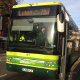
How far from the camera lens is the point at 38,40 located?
491cm

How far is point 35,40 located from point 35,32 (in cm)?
34

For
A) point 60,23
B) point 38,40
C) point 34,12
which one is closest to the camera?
point 60,23

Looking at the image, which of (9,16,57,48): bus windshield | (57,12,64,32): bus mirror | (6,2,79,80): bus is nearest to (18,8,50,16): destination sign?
(6,2,79,80): bus

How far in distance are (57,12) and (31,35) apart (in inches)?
57.1

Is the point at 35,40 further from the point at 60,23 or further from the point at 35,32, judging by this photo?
the point at 60,23

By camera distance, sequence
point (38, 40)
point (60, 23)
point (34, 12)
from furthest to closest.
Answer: point (34, 12), point (38, 40), point (60, 23)

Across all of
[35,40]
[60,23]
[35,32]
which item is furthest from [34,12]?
[60,23]

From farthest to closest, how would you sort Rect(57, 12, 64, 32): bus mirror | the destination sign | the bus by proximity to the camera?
the destination sign, the bus, Rect(57, 12, 64, 32): bus mirror

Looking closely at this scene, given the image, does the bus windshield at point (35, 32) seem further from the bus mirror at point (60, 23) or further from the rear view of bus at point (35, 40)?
the bus mirror at point (60, 23)

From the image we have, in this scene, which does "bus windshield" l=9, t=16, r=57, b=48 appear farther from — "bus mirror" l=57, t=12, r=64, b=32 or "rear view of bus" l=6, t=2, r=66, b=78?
"bus mirror" l=57, t=12, r=64, b=32

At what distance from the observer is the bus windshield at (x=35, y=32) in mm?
4773

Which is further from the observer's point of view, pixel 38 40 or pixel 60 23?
pixel 38 40

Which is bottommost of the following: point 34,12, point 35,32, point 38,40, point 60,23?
point 38,40

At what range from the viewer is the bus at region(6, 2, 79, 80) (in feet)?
15.4
